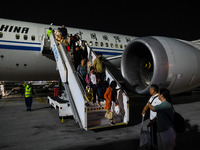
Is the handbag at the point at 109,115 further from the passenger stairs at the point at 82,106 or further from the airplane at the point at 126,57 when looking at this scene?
the airplane at the point at 126,57

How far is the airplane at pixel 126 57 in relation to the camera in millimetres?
5423

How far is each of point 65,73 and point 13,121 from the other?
2416 millimetres

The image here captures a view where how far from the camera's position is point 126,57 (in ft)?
21.4

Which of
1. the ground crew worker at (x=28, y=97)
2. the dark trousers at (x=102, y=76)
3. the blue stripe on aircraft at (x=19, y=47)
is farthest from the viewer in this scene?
the blue stripe on aircraft at (x=19, y=47)

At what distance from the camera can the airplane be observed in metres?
5.42

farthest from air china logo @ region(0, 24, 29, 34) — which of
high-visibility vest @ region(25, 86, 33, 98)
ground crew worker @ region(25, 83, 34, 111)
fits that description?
high-visibility vest @ region(25, 86, 33, 98)

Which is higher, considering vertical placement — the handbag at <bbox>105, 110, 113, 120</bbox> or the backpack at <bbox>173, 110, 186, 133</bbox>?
the backpack at <bbox>173, 110, 186, 133</bbox>

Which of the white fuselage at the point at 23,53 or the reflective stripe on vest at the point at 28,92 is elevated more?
the white fuselage at the point at 23,53

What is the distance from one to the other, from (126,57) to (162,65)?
1640 mm

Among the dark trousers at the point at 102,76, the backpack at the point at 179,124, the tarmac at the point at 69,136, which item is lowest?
the tarmac at the point at 69,136

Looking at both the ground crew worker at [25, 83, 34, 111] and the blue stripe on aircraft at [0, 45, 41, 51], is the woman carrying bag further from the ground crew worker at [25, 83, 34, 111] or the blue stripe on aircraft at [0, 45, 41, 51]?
the blue stripe on aircraft at [0, 45, 41, 51]

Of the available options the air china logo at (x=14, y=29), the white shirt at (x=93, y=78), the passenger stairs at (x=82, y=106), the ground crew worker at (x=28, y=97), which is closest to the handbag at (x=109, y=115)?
the passenger stairs at (x=82, y=106)

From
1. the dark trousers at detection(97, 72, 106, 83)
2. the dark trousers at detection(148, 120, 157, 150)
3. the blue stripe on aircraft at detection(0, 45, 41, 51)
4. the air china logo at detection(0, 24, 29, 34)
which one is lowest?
the dark trousers at detection(148, 120, 157, 150)

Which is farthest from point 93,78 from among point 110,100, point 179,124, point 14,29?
point 14,29
